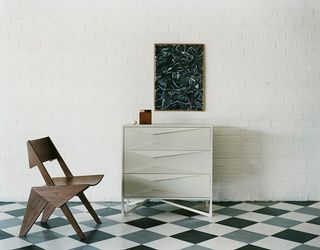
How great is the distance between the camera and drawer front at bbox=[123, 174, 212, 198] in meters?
4.91

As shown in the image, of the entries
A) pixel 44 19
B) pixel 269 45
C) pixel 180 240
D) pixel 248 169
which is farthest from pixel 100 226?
pixel 269 45

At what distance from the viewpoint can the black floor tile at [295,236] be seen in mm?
4129

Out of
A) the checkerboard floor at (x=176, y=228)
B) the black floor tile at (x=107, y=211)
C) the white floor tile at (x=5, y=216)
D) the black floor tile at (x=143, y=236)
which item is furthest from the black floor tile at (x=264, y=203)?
the white floor tile at (x=5, y=216)

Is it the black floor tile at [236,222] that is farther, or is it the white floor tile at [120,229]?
the black floor tile at [236,222]

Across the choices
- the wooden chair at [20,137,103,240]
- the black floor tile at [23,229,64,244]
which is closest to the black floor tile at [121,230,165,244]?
the wooden chair at [20,137,103,240]

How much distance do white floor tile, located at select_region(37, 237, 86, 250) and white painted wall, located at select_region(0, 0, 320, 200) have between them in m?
1.48

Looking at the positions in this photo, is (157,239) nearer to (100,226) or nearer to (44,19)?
(100,226)

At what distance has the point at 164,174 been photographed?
16.2 feet

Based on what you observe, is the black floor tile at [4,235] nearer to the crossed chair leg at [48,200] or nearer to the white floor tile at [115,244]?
the crossed chair leg at [48,200]

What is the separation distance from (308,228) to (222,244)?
3.21 ft

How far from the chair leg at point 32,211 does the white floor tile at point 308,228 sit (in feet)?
7.63

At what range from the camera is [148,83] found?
18.0ft

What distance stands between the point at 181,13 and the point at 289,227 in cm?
261

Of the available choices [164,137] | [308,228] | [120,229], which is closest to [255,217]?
[308,228]
